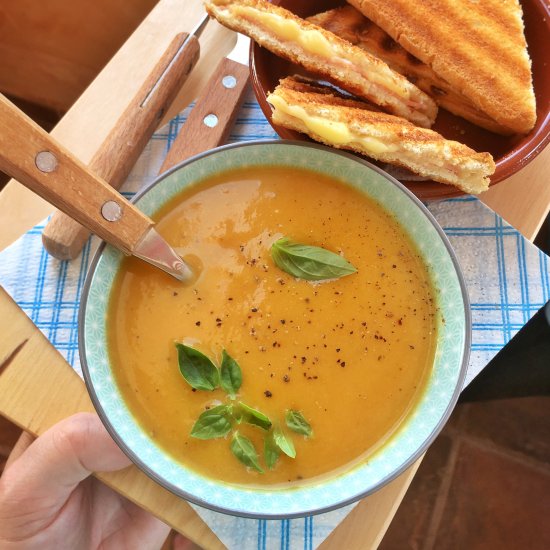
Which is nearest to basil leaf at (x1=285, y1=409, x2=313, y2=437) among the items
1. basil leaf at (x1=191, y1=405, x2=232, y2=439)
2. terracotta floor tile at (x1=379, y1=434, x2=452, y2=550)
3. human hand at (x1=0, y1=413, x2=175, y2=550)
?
basil leaf at (x1=191, y1=405, x2=232, y2=439)

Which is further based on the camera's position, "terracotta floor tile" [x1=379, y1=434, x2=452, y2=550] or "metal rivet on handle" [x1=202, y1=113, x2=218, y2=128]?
"terracotta floor tile" [x1=379, y1=434, x2=452, y2=550]

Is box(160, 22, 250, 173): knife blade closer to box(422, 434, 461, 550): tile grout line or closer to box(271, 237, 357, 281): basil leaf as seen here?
box(271, 237, 357, 281): basil leaf

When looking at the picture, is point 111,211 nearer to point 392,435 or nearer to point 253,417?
point 253,417

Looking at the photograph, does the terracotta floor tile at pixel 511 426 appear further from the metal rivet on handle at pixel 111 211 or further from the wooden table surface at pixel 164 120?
the metal rivet on handle at pixel 111 211

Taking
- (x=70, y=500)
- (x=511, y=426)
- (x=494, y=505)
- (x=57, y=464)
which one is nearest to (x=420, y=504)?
(x=494, y=505)

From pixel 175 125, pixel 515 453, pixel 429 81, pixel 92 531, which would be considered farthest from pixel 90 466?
pixel 515 453

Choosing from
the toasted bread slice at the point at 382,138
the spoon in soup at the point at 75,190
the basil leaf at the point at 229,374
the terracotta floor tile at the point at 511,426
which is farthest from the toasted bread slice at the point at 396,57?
the terracotta floor tile at the point at 511,426
